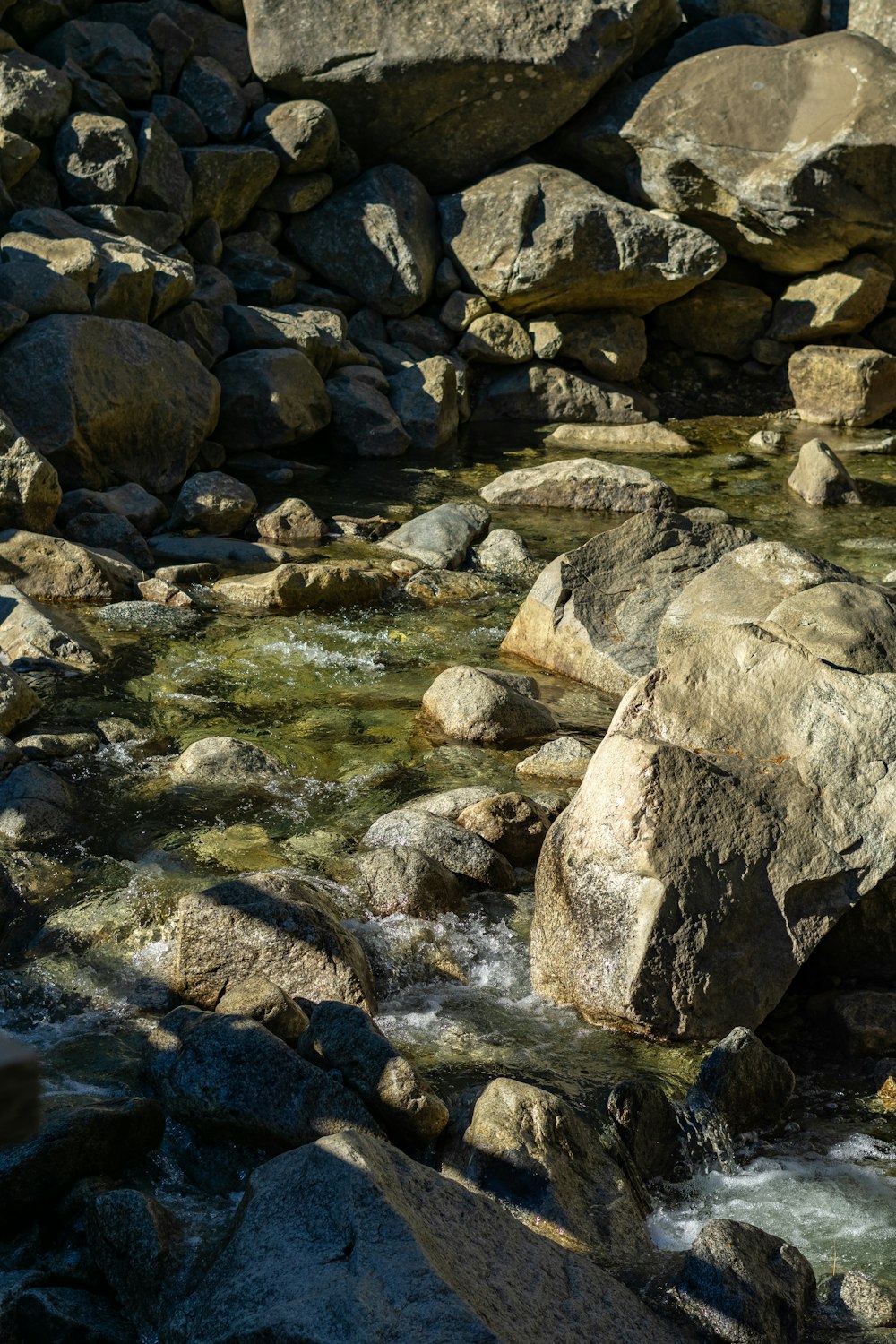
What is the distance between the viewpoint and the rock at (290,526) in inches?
428

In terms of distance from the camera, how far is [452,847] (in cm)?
562

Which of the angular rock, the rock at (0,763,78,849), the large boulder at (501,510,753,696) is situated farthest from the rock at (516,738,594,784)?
the rock at (0,763,78,849)

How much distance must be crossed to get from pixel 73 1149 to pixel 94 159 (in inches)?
478

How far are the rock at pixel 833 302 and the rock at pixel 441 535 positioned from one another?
8.31 m

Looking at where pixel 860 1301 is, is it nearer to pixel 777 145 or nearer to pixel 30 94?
pixel 30 94

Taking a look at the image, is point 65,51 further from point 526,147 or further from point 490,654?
point 490,654

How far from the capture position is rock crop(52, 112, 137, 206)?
13289 mm

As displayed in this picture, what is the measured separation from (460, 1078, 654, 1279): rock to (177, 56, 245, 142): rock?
13992 mm

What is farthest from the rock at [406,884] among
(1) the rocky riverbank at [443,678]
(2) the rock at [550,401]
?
(2) the rock at [550,401]

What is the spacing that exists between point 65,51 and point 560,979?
13280 millimetres

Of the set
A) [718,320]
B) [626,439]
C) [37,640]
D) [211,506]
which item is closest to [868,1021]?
[37,640]

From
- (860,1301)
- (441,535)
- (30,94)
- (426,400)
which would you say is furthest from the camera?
(426,400)

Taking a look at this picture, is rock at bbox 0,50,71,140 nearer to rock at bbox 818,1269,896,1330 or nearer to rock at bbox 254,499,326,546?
rock at bbox 254,499,326,546

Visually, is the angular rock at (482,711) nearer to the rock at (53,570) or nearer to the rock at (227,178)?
the rock at (53,570)
